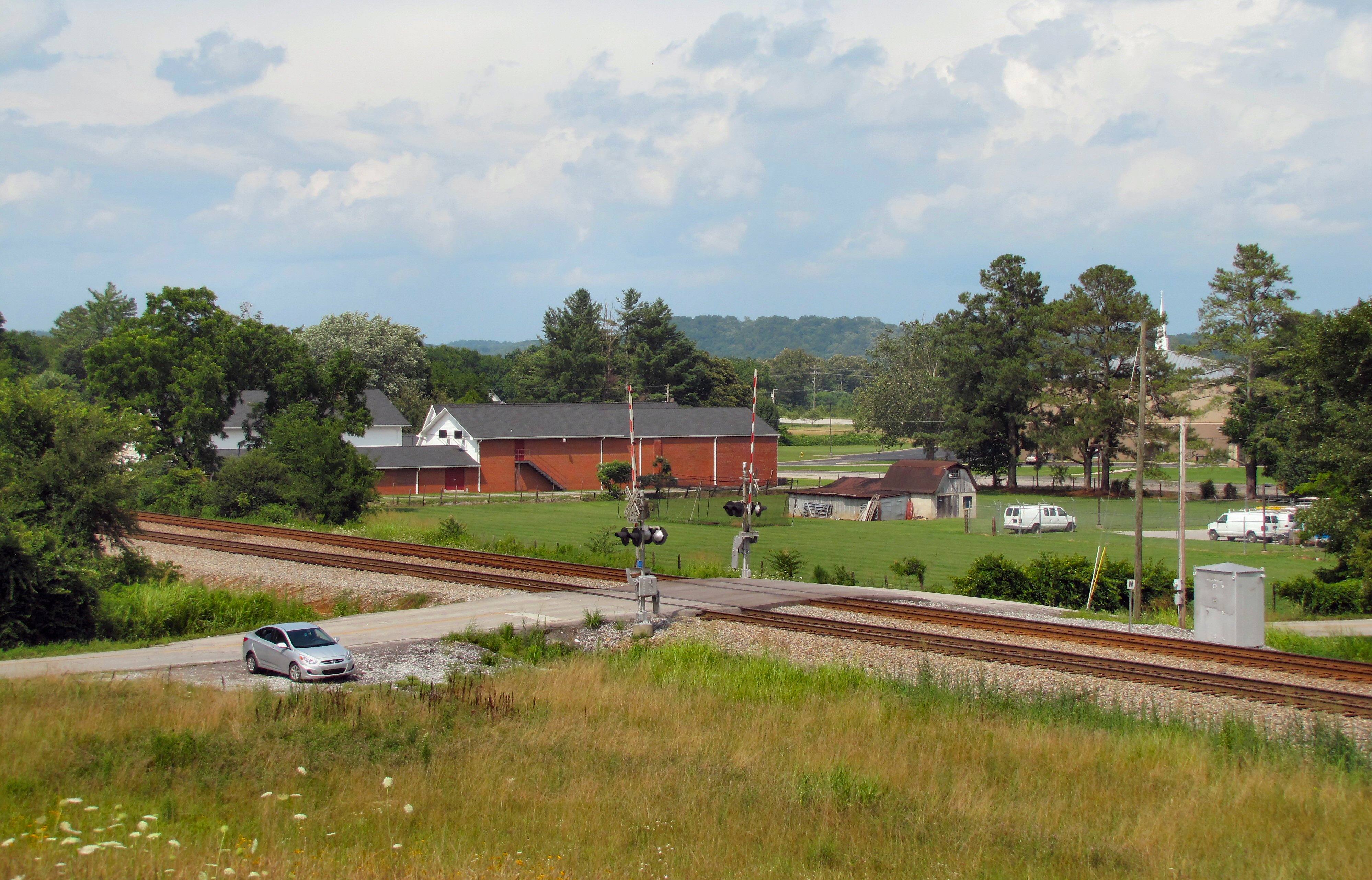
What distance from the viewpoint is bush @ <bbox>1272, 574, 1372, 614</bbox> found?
1254 inches

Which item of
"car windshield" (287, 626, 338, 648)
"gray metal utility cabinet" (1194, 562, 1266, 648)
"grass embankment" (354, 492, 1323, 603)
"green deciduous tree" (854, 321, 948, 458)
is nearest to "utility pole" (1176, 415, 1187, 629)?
"gray metal utility cabinet" (1194, 562, 1266, 648)

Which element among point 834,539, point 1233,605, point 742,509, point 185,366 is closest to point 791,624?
point 742,509

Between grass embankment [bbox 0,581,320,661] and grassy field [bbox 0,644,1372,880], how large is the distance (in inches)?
396

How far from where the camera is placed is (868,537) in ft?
175

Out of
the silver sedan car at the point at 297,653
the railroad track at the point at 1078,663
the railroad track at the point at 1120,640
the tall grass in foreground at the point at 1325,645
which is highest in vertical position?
the silver sedan car at the point at 297,653

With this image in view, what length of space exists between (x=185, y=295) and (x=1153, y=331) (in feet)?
227

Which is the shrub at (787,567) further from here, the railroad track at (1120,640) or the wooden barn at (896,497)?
the wooden barn at (896,497)

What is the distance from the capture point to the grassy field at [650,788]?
819cm

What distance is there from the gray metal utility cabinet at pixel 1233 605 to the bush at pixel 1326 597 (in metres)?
13.5

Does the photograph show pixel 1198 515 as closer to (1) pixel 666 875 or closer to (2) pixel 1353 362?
(2) pixel 1353 362

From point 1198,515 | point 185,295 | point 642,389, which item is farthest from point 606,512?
point 642,389

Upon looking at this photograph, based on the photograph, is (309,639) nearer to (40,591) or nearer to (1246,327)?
(40,591)

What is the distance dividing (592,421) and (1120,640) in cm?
6457

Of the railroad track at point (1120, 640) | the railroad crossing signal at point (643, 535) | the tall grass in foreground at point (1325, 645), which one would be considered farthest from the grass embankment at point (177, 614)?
the tall grass in foreground at point (1325, 645)
